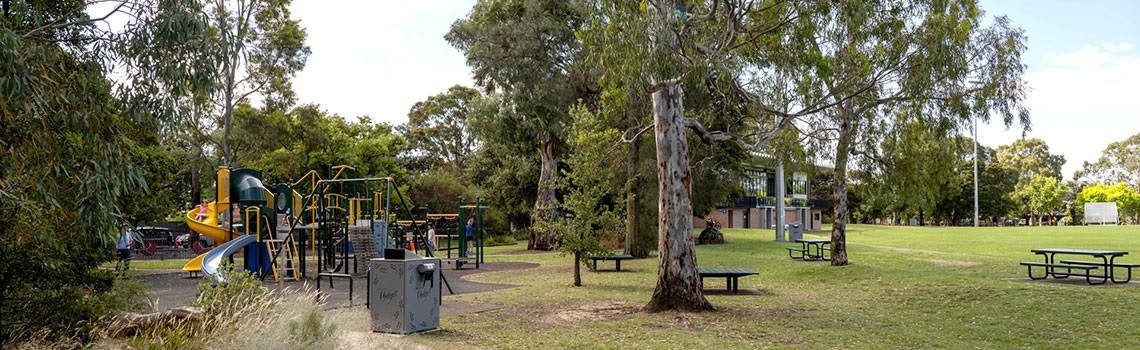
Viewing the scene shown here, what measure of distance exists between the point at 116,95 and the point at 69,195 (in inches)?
41.9

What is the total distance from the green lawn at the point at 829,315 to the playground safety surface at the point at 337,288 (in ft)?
2.18

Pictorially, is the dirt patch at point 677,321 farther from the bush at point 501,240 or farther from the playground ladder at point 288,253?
the bush at point 501,240

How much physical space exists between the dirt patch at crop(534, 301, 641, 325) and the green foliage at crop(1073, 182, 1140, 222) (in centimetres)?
9721

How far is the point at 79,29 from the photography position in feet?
25.3

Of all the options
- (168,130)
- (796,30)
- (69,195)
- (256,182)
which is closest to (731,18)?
(796,30)

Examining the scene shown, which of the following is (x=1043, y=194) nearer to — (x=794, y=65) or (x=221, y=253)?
(x=794, y=65)

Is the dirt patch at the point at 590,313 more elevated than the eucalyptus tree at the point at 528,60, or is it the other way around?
the eucalyptus tree at the point at 528,60

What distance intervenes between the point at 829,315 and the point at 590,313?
149 inches

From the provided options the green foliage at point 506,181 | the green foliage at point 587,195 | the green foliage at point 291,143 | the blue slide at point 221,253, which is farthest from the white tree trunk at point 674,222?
→ the green foliage at point 506,181

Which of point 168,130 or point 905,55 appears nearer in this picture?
point 168,130

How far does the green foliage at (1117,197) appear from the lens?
8975 cm

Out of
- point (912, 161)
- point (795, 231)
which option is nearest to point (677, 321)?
point (912, 161)

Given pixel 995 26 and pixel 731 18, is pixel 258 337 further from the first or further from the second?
pixel 995 26

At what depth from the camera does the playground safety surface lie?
13.8 meters
